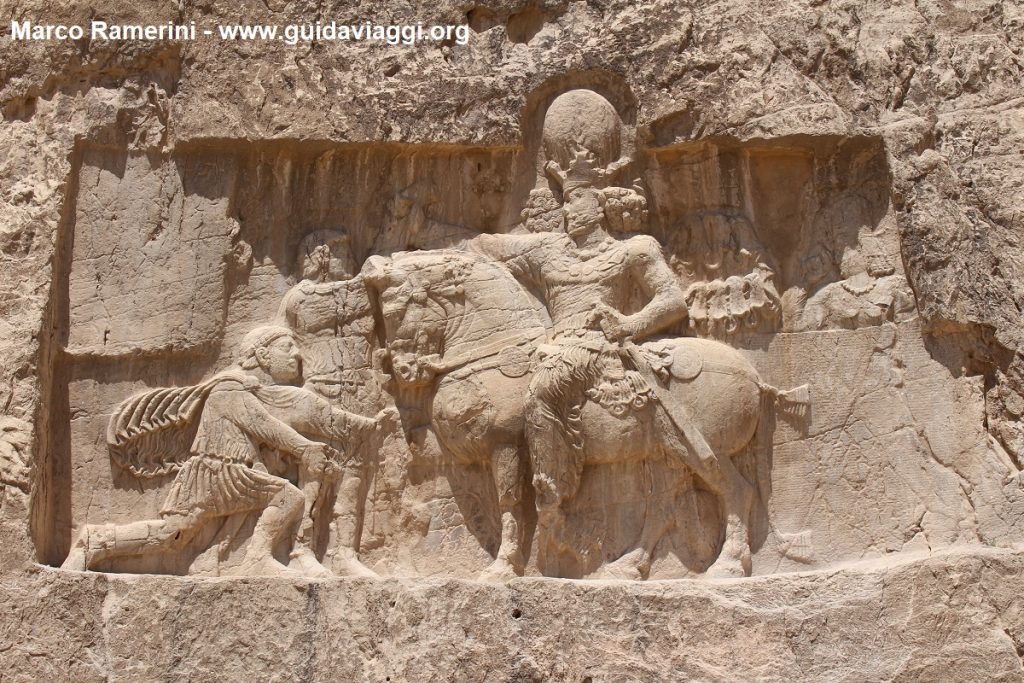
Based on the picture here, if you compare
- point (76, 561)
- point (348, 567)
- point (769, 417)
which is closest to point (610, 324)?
point (769, 417)

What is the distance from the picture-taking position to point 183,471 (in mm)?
5750

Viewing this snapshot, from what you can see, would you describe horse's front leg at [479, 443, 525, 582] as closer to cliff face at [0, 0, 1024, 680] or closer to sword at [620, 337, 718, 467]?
cliff face at [0, 0, 1024, 680]

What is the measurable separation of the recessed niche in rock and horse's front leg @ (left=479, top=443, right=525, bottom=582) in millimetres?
11

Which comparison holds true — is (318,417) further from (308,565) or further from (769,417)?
(769,417)

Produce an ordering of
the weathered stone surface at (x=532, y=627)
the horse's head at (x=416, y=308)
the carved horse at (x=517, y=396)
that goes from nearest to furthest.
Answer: the weathered stone surface at (x=532, y=627) < the carved horse at (x=517, y=396) < the horse's head at (x=416, y=308)

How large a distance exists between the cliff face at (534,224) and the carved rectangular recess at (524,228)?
1 centimetres

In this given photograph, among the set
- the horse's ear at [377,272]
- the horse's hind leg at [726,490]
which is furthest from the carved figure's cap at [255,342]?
the horse's hind leg at [726,490]

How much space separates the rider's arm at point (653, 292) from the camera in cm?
575

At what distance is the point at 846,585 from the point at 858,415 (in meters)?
0.73

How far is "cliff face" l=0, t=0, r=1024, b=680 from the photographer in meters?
5.60

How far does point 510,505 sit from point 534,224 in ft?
3.69

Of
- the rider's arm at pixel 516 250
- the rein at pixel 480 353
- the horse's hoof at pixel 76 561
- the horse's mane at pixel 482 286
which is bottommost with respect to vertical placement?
the horse's hoof at pixel 76 561

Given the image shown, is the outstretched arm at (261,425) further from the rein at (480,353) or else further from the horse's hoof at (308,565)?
the rein at (480,353)

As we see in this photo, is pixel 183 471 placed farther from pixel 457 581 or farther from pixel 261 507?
pixel 457 581
